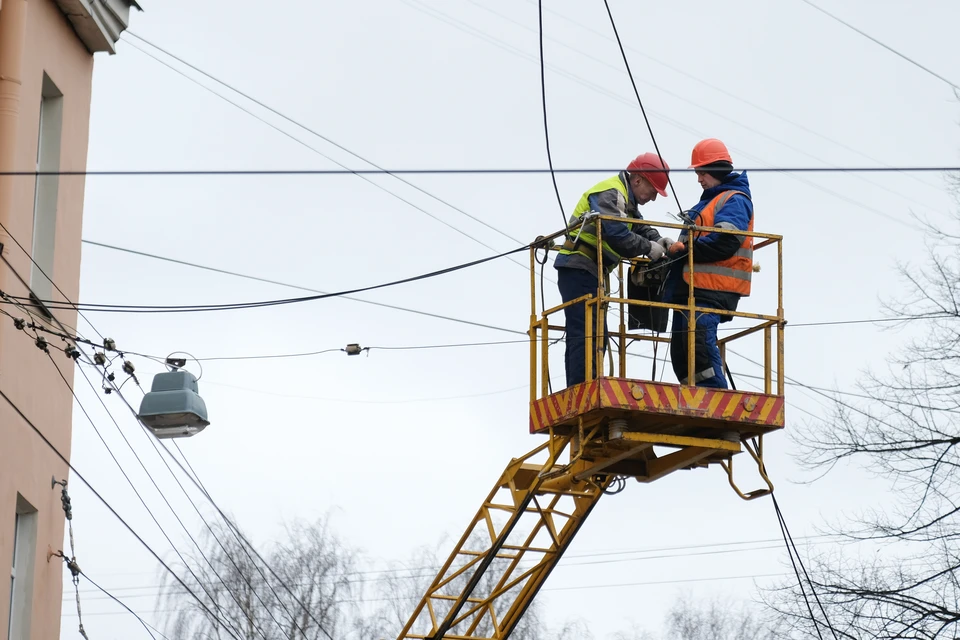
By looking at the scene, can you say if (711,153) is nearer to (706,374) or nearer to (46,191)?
(706,374)

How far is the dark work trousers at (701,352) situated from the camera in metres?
13.4

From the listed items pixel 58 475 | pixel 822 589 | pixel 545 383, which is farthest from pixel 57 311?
pixel 822 589

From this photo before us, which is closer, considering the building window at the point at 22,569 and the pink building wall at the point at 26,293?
the pink building wall at the point at 26,293

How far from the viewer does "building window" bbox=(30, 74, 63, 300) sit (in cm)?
1532

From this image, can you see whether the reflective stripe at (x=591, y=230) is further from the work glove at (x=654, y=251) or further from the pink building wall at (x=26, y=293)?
the pink building wall at (x=26, y=293)

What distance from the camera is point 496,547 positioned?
534 inches

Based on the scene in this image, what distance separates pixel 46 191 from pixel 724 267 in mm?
6436

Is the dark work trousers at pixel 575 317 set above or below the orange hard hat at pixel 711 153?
below

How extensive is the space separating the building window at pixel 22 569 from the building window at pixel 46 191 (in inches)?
78.3

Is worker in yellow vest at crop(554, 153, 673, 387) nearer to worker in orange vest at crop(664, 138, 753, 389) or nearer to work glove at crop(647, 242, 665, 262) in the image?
work glove at crop(647, 242, 665, 262)

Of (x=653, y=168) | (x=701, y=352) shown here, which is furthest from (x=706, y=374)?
(x=653, y=168)

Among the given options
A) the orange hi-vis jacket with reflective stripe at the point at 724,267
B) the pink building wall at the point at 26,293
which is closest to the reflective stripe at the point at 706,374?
the orange hi-vis jacket with reflective stripe at the point at 724,267

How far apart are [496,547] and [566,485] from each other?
978 millimetres

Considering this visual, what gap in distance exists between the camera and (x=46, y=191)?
15.7 m
